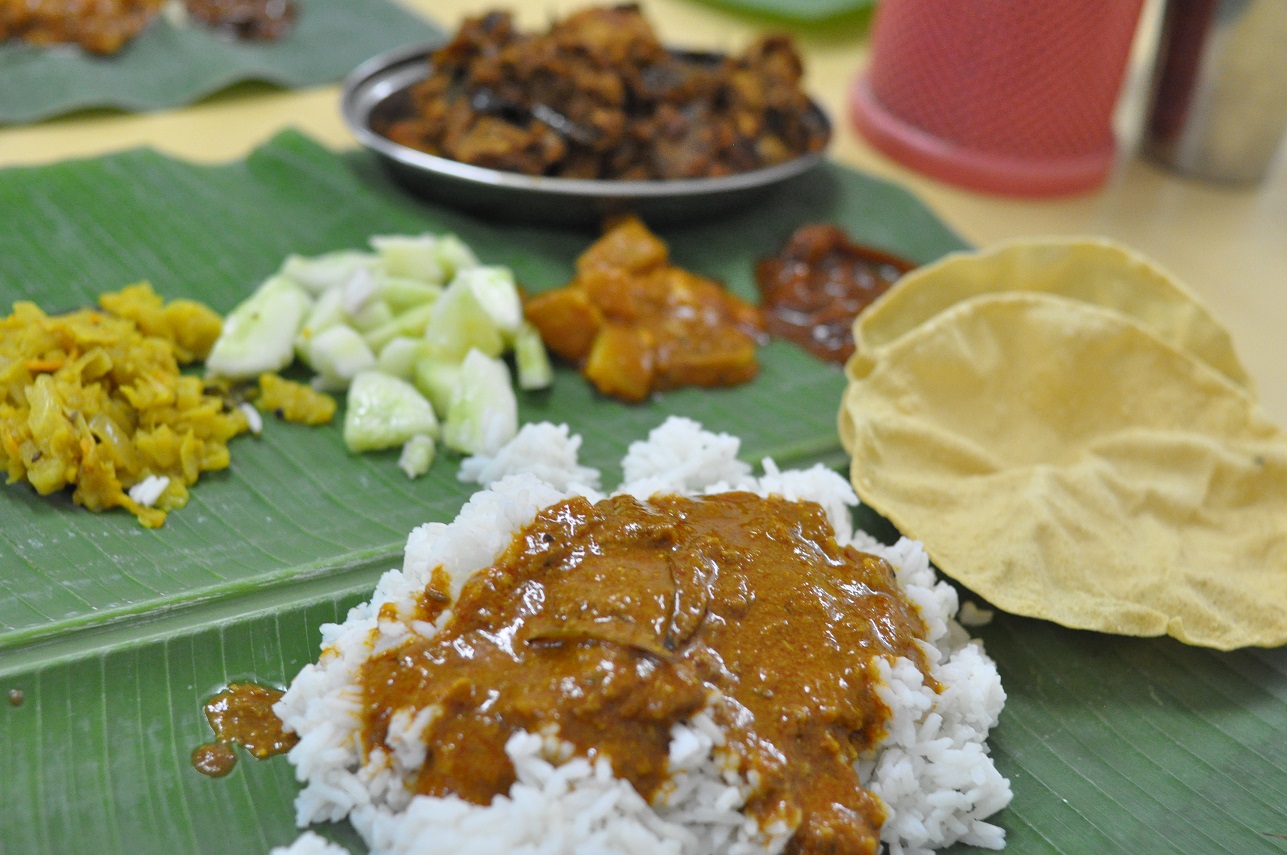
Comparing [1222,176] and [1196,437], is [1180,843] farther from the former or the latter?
[1222,176]

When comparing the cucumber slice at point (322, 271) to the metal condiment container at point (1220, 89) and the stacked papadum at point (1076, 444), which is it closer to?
the stacked papadum at point (1076, 444)

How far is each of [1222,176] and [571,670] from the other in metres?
4.51

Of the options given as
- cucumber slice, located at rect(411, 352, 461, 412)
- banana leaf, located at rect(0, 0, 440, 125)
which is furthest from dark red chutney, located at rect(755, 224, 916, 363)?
banana leaf, located at rect(0, 0, 440, 125)

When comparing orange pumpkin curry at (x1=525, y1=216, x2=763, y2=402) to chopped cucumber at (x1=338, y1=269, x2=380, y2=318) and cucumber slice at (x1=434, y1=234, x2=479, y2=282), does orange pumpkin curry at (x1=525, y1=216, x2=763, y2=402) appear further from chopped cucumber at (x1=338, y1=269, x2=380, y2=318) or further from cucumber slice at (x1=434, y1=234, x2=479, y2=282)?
chopped cucumber at (x1=338, y1=269, x2=380, y2=318)

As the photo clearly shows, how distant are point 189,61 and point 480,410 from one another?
9.41 ft

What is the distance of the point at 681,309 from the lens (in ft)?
11.6

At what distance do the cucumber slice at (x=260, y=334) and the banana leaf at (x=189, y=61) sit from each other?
1867mm

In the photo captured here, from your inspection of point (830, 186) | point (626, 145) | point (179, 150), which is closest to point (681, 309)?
point (626, 145)

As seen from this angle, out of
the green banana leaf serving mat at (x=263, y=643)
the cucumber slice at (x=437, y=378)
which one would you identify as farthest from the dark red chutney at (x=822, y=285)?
the cucumber slice at (x=437, y=378)

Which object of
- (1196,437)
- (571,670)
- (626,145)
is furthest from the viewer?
(626,145)

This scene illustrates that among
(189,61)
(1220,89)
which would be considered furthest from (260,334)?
(1220,89)

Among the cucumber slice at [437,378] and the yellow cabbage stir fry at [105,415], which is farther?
the cucumber slice at [437,378]

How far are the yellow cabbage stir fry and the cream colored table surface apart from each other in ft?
5.73

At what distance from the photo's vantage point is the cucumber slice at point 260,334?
3041 mm
